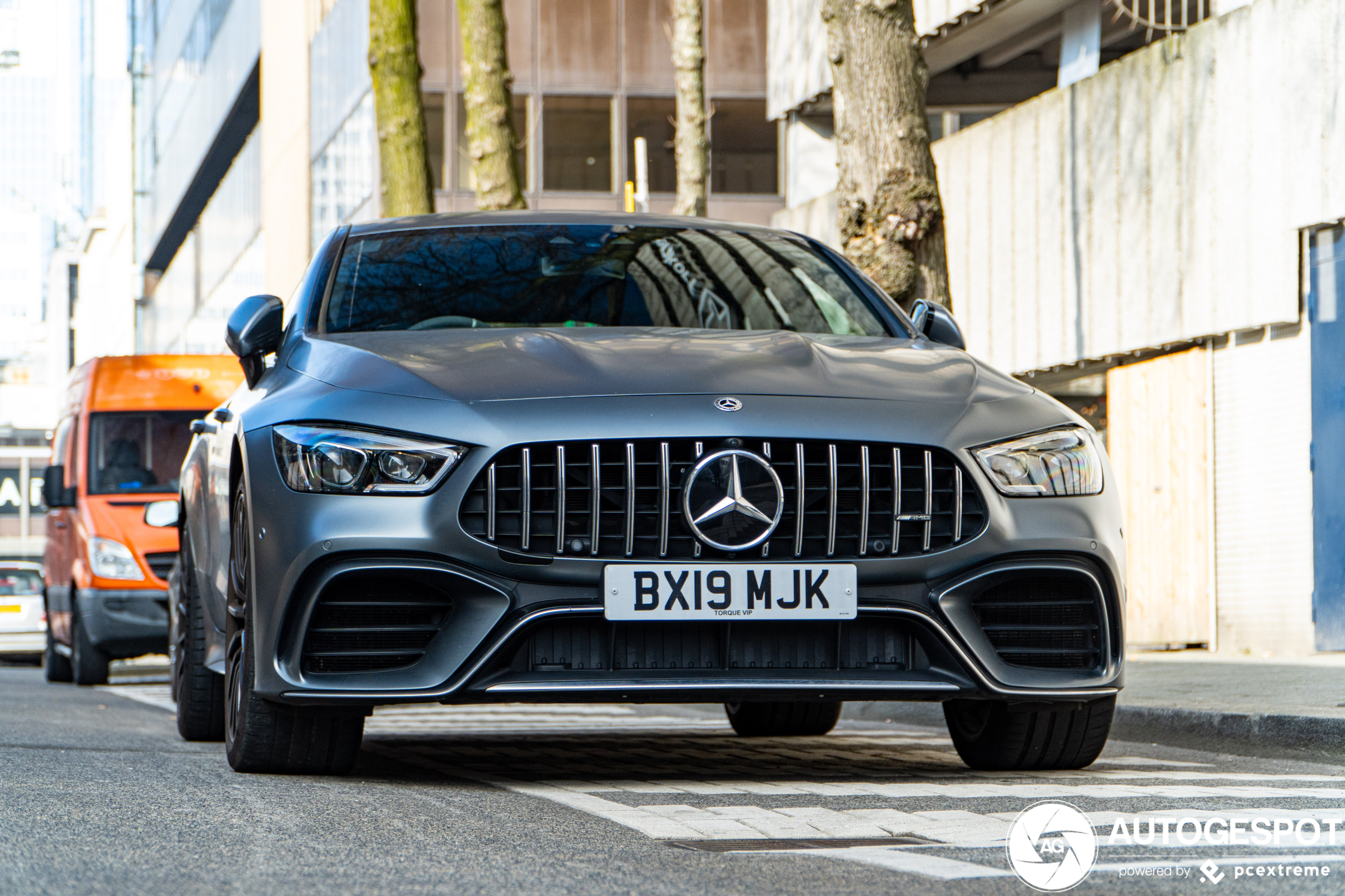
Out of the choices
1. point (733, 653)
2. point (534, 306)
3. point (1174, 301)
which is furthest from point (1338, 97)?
point (733, 653)

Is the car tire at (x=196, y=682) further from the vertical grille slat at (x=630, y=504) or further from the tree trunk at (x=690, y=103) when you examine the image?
the tree trunk at (x=690, y=103)

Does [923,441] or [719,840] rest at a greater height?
[923,441]

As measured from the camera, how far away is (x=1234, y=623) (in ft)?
49.9

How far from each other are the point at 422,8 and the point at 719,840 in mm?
29943

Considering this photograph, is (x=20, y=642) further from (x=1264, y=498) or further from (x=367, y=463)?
(x=367, y=463)

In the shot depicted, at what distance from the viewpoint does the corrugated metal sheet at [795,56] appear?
76.1 feet

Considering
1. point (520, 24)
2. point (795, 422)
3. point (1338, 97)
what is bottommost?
point (795, 422)

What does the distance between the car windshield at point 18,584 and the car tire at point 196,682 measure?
755 inches

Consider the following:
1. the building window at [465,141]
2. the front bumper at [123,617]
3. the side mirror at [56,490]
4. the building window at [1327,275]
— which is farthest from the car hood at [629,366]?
the building window at [465,141]

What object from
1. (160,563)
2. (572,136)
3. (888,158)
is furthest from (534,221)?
(572,136)

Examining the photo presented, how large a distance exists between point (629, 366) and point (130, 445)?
1214 cm

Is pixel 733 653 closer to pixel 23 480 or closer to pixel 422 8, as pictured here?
pixel 422 8

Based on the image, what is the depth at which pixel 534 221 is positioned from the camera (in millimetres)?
6766

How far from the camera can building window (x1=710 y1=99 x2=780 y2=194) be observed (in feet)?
113
